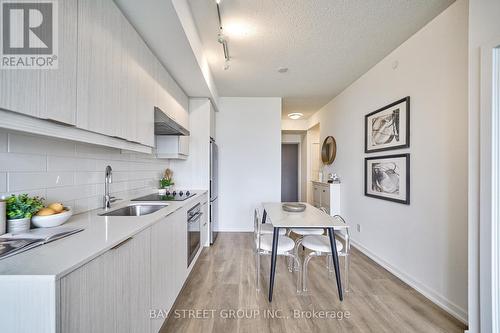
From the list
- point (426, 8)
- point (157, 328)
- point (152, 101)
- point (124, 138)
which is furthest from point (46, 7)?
point (426, 8)

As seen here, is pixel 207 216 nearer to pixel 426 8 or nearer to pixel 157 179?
pixel 157 179

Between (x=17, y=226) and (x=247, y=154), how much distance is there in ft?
11.2

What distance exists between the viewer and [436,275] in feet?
6.42

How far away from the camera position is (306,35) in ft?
7.43

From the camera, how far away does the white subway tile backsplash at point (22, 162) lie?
3.52 feet

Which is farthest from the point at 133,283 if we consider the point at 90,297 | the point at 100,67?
the point at 100,67

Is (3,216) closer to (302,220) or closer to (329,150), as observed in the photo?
(302,220)

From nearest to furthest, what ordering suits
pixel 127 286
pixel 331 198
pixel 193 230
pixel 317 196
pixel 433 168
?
pixel 127 286, pixel 433 168, pixel 193 230, pixel 331 198, pixel 317 196

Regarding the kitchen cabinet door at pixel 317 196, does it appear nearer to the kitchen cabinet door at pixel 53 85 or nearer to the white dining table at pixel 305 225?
the white dining table at pixel 305 225

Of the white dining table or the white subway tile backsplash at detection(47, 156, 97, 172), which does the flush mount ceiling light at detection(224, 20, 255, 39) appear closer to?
the white subway tile backsplash at detection(47, 156, 97, 172)

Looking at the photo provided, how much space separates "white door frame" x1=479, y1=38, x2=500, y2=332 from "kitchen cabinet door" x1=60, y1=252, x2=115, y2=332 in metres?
2.23

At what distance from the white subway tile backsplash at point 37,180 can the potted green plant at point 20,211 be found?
68mm

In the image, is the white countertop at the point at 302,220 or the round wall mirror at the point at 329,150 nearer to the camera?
the white countertop at the point at 302,220

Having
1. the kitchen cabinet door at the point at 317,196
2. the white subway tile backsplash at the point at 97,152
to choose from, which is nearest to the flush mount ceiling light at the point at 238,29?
the white subway tile backsplash at the point at 97,152
